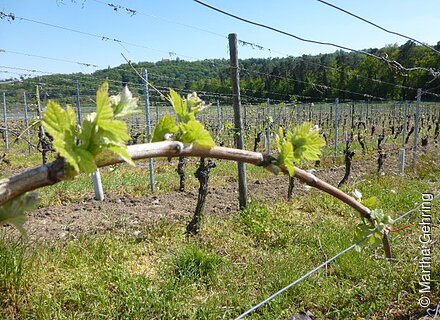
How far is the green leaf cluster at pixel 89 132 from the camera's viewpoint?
562 mm

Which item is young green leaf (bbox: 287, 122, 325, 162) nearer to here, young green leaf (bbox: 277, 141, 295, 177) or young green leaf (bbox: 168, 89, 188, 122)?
young green leaf (bbox: 277, 141, 295, 177)

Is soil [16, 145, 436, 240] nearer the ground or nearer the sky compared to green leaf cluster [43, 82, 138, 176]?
nearer the ground

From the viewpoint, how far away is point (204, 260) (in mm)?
3322

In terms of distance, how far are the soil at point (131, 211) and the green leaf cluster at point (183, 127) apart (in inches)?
126

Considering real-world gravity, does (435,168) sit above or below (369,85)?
below

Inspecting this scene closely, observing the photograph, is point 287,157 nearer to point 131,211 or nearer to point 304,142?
point 304,142

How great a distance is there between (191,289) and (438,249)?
2417mm

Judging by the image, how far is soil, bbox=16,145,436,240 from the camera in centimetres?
442

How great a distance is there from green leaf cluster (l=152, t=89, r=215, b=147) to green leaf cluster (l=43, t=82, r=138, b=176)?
0.45ft

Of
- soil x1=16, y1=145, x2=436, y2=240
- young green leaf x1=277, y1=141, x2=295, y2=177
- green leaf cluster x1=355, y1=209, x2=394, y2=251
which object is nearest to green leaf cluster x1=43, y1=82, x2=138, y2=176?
young green leaf x1=277, y1=141, x2=295, y2=177

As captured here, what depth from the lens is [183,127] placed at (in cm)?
74

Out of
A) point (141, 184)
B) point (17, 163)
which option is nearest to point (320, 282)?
point (141, 184)

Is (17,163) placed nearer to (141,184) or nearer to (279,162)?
(141,184)

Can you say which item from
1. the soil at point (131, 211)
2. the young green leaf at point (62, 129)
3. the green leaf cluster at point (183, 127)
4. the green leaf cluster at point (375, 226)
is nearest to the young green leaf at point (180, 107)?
the green leaf cluster at point (183, 127)
